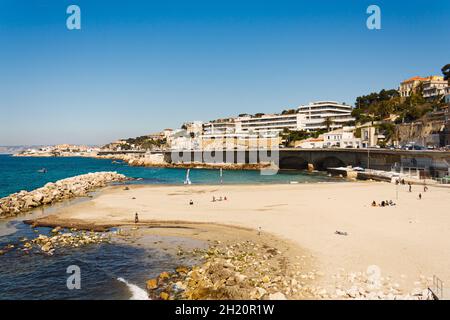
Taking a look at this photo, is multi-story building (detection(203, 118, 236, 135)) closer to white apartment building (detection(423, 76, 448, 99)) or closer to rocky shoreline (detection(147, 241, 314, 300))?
white apartment building (detection(423, 76, 448, 99))

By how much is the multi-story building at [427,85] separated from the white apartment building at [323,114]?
67.8 ft

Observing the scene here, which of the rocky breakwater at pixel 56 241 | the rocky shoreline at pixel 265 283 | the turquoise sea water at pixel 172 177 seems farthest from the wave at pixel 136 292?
the turquoise sea water at pixel 172 177

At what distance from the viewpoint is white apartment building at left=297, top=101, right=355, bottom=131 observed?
13582 centimetres

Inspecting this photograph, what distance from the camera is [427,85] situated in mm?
110688

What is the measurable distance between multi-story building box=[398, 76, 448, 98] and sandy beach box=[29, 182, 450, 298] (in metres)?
78.5

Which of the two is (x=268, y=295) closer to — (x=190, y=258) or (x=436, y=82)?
(x=190, y=258)

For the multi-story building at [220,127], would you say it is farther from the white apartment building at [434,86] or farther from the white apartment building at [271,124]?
the white apartment building at [434,86]

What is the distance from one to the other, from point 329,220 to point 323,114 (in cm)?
12137

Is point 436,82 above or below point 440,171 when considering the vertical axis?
above

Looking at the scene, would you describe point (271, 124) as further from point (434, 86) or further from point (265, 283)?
point (265, 283)

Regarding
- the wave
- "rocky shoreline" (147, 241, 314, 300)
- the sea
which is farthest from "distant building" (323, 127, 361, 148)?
the wave
